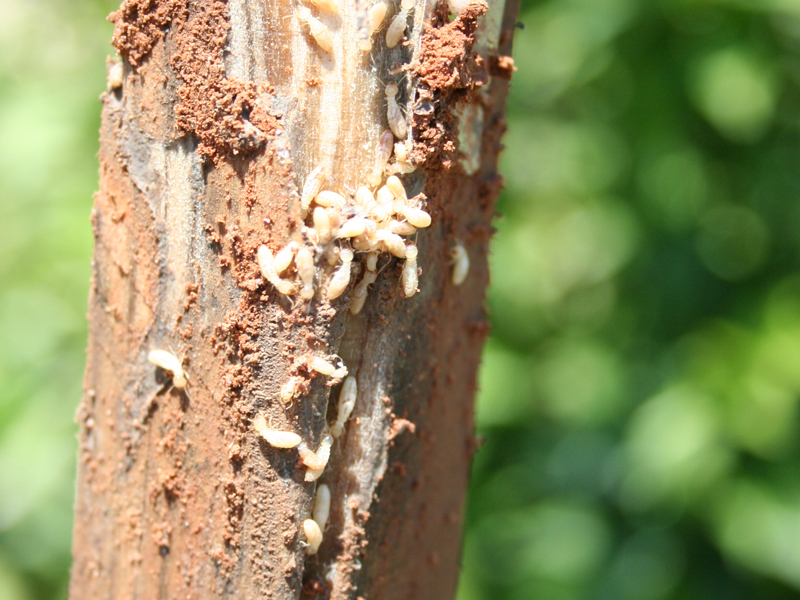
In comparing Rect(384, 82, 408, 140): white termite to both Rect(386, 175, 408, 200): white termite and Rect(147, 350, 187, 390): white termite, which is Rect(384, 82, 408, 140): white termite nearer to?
Rect(386, 175, 408, 200): white termite

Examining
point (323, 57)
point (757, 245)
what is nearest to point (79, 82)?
point (323, 57)

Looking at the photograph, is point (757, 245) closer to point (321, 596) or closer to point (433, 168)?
point (433, 168)

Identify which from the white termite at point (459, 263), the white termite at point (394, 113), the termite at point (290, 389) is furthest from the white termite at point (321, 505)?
the white termite at point (394, 113)

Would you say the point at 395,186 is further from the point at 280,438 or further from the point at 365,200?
the point at 280,438

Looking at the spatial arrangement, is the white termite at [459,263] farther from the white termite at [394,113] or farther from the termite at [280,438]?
the termite at [280,438]

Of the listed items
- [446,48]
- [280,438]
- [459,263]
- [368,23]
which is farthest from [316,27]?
[280,438]

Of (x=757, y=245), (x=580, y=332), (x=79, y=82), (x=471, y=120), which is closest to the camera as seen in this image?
(x=471, y=120)
